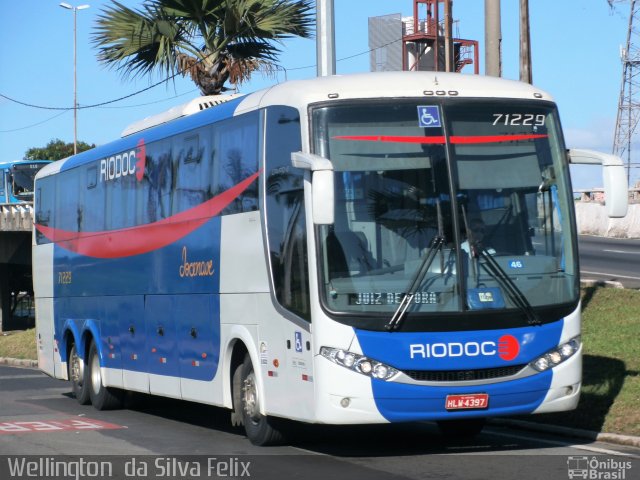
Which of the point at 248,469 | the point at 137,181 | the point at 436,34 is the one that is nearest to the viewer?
the point at 248,469

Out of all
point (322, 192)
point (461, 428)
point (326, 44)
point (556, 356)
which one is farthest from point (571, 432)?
point (326, 44)

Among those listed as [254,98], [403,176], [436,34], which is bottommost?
[403,176]

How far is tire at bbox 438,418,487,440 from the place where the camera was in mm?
12734

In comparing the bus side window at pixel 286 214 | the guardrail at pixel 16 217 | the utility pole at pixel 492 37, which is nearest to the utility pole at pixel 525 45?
the utility pole at pixel 492 37

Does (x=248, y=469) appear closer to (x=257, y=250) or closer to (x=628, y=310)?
(x=257, y=250)

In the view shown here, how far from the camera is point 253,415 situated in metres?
12.4

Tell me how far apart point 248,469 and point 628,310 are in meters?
10.4

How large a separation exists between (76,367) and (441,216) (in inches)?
382

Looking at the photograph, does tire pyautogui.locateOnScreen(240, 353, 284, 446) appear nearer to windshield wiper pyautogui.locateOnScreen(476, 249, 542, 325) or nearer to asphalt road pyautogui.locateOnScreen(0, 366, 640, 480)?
asphalt road pyautogui.locateOnScreen(0, 366, 640, 480)

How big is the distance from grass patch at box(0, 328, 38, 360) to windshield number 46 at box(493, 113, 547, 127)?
2571cm

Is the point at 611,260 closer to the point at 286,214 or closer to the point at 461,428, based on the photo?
the point at 461,428

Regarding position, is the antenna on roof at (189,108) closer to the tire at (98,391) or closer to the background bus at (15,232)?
the tire at (98,391)

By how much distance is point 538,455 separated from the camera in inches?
440

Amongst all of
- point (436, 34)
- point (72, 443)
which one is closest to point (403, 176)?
point (72, 443)
